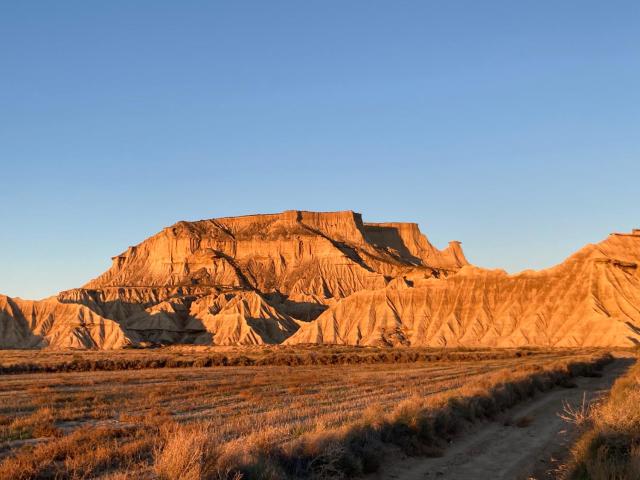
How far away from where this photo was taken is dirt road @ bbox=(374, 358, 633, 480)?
1148 cm

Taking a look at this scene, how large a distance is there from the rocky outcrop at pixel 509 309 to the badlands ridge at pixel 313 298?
0.58ft

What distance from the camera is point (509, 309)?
85.2 meters

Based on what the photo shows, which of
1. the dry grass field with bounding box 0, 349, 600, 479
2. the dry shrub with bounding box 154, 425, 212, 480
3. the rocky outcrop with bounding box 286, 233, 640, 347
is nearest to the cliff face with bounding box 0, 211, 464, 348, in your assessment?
the rocky outcrop with bounding box 286, 233, 640, 347

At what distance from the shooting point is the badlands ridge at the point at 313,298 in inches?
3246

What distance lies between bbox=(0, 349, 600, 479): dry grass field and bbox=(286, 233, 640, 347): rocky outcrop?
51.0m

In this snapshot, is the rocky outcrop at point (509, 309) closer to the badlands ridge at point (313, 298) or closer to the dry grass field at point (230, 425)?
the badlands ridge at point (313, 298)

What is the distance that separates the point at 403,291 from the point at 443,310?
9067 mm

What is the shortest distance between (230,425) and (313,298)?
121 metres

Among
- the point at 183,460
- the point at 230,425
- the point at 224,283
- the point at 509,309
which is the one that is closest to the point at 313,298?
the point at 224,283

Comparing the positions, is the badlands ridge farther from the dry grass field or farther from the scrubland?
the scrubland

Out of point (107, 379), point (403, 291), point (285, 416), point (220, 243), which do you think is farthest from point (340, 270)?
point (285, 416)

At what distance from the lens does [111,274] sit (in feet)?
545

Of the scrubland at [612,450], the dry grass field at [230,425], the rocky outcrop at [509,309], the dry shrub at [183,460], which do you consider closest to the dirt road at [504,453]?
the dry grass field at [230,425]

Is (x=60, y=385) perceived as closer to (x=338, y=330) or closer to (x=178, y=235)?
(x=338, y=330)
